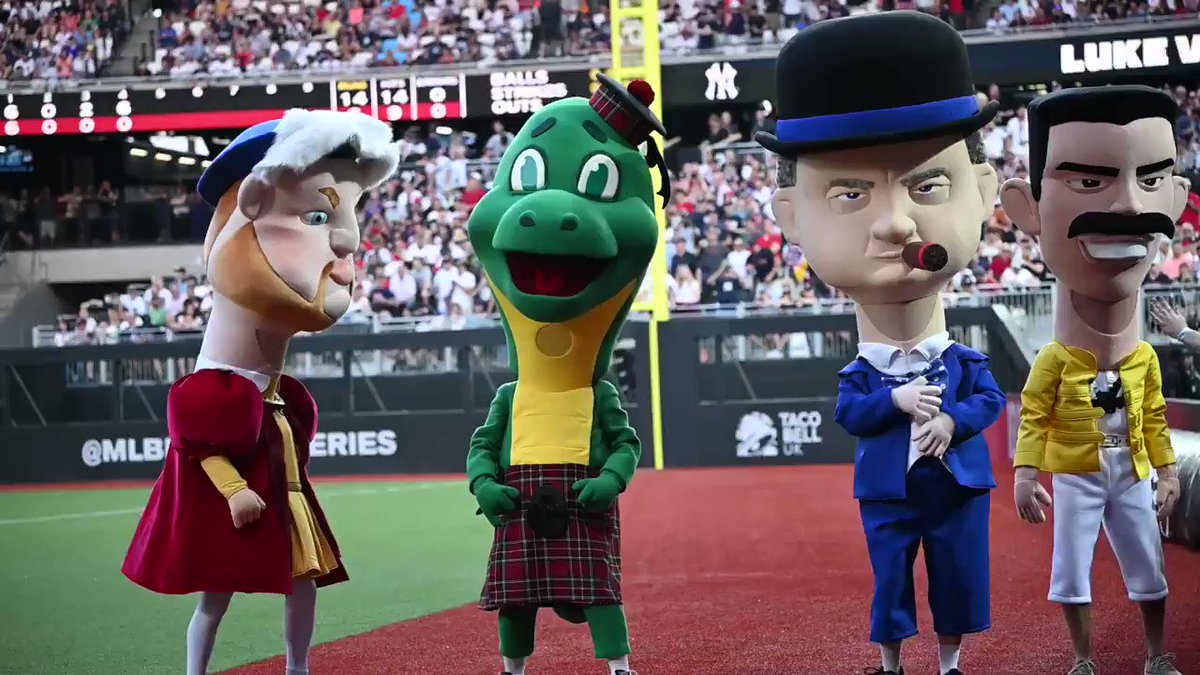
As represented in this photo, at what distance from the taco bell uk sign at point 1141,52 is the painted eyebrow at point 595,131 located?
13.8 metres

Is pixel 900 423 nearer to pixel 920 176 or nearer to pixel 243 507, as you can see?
pixel 920 176

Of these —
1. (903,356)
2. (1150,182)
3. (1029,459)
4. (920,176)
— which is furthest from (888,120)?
(1029,459)

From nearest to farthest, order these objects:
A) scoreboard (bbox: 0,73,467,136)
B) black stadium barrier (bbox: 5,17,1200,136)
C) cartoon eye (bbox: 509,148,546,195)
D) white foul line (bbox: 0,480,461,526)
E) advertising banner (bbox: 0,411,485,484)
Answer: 1. cartoon eye (bbox: 509,148,546,195)
2. white foul line (bbox: 0,480,461,526)
3. advertising banner (bbox: 0,411,485,484)
4. black stadium barrier (bbox: 5,17,1200,136)
5. scoreboard (bbox: 0,73,467,136)

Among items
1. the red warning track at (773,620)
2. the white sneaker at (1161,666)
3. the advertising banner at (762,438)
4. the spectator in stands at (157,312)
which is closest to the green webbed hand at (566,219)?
the red warning track at (773,620)

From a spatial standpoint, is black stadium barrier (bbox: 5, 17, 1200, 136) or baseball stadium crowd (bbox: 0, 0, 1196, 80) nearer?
A: black stadium barrier (bbox: 5, 17, 1200, 136)

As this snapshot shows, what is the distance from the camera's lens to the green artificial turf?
541 centimetres

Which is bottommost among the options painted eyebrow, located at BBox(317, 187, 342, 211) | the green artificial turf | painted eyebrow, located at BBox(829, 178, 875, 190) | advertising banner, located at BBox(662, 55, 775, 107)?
the green artificial turf

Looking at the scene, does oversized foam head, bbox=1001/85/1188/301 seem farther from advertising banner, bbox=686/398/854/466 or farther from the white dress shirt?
advertising banner, bbox=686/398/854/466

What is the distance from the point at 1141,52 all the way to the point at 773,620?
12.9 m

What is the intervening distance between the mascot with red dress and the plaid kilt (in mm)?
541

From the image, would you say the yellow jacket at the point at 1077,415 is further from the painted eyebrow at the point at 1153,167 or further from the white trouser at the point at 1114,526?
the painted eyebrow at the point at 1153,167

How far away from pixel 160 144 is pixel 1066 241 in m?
21.1

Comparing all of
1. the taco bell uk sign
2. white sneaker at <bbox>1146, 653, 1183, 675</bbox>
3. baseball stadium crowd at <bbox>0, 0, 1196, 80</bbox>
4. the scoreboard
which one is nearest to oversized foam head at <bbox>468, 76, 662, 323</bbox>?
white sneaker at <bbox>1146, 653, 1183, 675</bbox>

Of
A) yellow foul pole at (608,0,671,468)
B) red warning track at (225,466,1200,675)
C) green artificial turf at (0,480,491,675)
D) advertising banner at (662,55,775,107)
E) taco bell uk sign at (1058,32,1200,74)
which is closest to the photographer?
red warning track at (225,466,1200,675)
